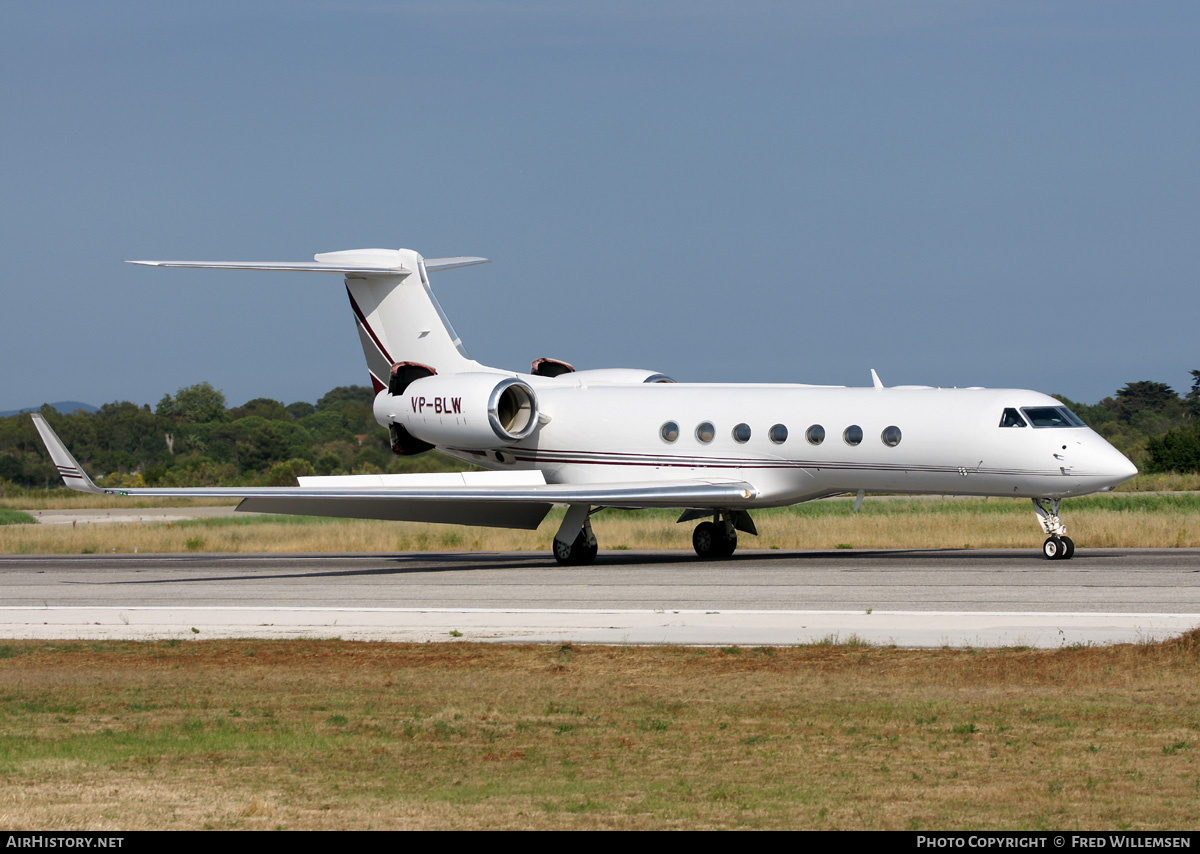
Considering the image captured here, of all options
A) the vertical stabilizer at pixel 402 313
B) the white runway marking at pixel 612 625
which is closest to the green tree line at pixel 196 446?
the vertical stabilizer at pixel 402 313

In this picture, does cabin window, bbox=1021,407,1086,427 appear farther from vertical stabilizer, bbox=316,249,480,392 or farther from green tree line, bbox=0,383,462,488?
green tree line, bbox=0,383,462,488

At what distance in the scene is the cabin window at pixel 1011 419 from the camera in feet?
75.8

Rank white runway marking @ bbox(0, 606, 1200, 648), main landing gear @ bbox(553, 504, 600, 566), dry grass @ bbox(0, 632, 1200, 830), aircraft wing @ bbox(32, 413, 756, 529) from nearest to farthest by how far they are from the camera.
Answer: dry grass @ bbox(0, 632, 1200, 830), white runway marking @ bbox(0, 606, 1200, 648), aircraft wing @ bbox(32, 413, 756, 529), main landing gear @ bbox(553, 504, 600, 566)

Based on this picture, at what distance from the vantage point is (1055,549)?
22.9 meters

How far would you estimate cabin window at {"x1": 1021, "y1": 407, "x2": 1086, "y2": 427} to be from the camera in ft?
75.8

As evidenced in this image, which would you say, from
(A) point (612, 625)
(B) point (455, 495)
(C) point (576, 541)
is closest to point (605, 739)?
(A) point (612, 625)

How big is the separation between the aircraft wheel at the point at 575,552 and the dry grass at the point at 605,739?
1186cm

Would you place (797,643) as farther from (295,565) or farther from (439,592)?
(295,565)

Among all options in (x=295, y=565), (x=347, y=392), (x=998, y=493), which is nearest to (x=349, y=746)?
(x=998, y=493)


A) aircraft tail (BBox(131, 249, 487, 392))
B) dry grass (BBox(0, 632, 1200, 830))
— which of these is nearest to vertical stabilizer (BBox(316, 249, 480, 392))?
aircraft tail (BBox(131, 249, 487, 392))

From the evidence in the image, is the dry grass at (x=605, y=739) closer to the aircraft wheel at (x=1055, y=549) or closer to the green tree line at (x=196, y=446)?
the aircraft wheel at (x=1055, y=549)

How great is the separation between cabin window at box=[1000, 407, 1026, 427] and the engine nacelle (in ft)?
28.7

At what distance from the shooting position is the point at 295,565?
26688 millimetres

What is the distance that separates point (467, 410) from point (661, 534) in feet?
25.9
